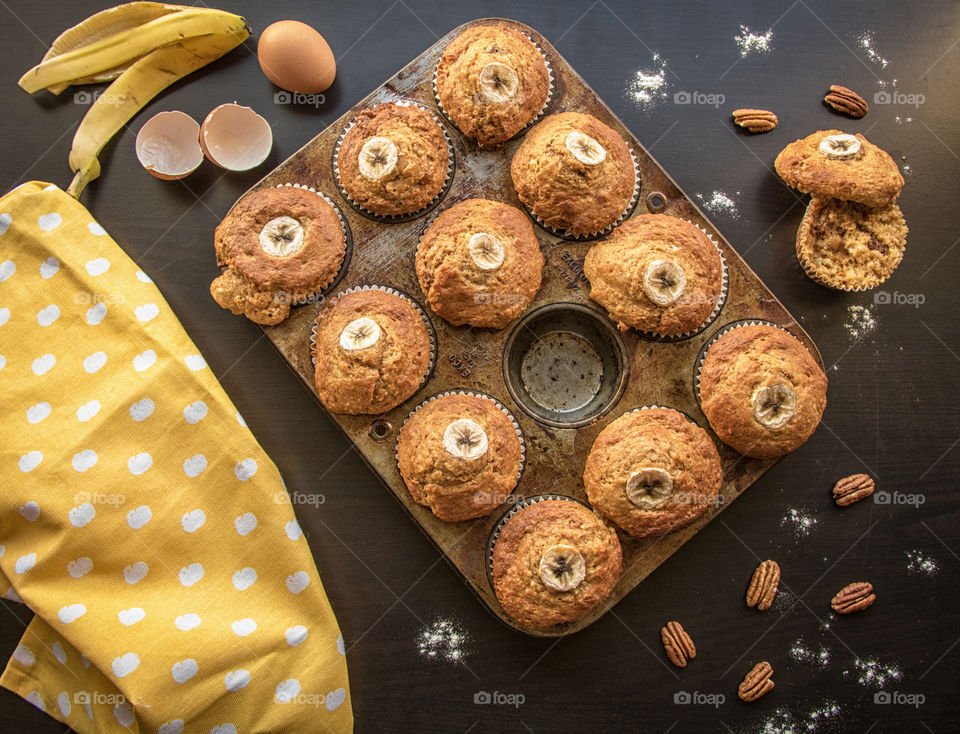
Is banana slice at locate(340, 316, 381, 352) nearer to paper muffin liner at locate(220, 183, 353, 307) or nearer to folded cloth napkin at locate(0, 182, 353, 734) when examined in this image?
paper muffin liner at locate(220, 183, 353, 307)

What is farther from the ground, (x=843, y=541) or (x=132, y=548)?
(x=843, y=541)

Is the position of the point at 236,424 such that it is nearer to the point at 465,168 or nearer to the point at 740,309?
the point at 465,168

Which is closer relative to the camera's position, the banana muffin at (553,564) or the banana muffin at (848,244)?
the banana muffin at (553,564)

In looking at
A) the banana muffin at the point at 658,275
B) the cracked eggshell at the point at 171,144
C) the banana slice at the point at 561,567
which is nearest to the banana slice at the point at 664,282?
the banana muffin at the point at 658,275

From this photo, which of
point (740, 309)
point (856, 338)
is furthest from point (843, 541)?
point (740, 309)

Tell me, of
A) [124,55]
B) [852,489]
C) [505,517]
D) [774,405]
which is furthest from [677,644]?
[124,55]

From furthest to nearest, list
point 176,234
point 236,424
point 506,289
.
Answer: point 176,234
point 236,424
point 506,289

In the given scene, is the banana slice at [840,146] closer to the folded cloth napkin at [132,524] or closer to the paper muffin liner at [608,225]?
the paper muffin liner at [608,225]
